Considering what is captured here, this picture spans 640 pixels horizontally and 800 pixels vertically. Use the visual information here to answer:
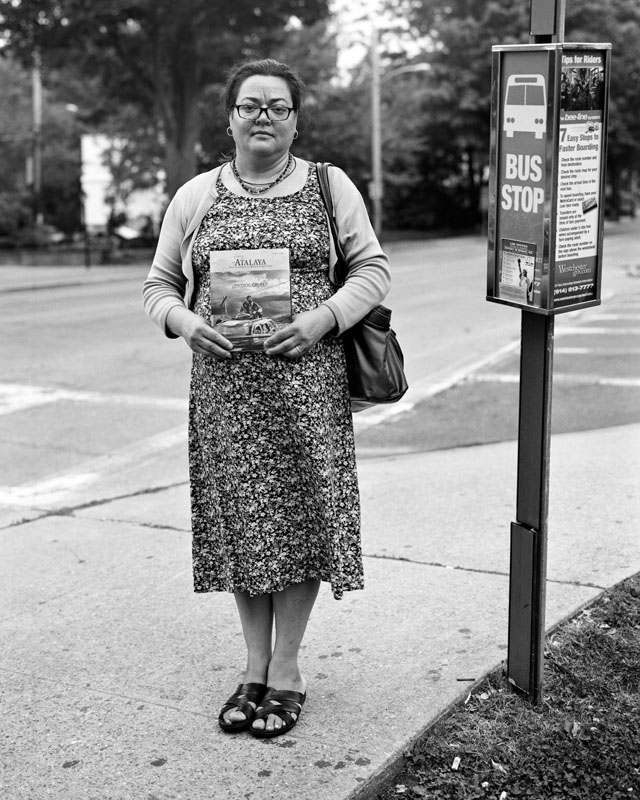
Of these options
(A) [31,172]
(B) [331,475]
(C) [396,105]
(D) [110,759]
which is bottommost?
(D) [110,759]

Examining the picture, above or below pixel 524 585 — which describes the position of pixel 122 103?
above

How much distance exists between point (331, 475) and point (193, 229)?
2.68ft

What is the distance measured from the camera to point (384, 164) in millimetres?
41188

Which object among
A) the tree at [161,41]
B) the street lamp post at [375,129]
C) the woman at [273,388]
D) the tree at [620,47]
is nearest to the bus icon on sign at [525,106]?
the woman at [273,388]

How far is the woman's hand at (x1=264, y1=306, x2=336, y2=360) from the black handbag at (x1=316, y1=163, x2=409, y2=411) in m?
0.17

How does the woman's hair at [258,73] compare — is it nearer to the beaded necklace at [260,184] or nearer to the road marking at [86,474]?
the beaded necklace at [260,184]

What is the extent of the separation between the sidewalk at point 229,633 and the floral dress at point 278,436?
0.44 m

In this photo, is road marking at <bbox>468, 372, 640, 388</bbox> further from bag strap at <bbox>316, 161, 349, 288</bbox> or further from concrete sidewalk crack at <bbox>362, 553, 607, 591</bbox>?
bag strap at <bbox>316, 161, 349, 288</bbox>

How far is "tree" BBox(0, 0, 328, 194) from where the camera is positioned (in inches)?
1017

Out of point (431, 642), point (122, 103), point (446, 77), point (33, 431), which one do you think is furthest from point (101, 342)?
point (446, 77)

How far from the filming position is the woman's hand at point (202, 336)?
298 cm

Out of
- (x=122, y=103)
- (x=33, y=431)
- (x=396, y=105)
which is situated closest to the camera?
(x=33, y=431)

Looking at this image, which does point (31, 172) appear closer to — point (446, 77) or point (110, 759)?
point (446, 77)

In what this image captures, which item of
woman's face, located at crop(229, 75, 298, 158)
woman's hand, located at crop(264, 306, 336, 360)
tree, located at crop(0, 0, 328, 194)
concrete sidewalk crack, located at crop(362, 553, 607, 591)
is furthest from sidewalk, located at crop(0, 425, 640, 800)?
tree, located at crop(0, 0, 328, 194)
